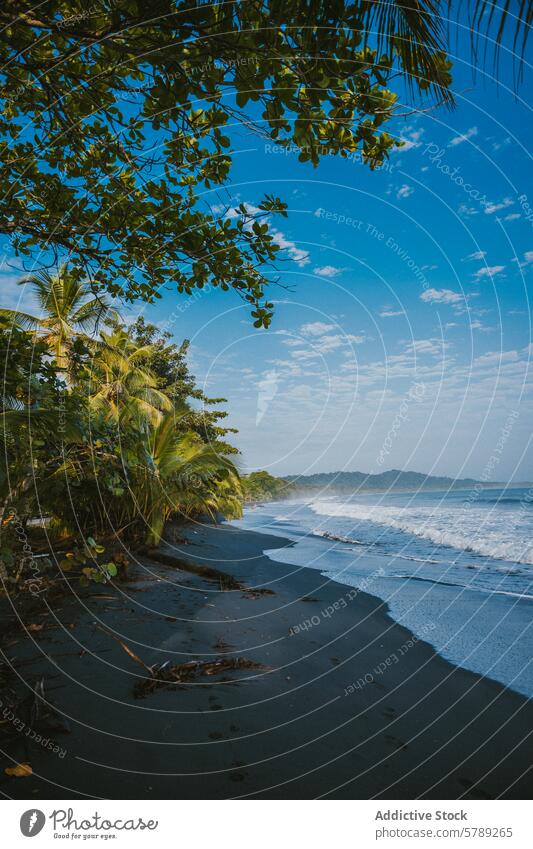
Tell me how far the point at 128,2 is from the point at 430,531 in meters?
15.8

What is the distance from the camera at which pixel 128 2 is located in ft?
7.12

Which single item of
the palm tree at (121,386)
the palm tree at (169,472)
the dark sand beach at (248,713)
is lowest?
the dark sand beach at (248,713)

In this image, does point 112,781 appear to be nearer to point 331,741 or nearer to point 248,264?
point 331,741

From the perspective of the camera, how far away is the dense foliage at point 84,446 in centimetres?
347

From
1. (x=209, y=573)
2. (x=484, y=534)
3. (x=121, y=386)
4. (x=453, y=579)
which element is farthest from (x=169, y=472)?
(x=484, y=534)

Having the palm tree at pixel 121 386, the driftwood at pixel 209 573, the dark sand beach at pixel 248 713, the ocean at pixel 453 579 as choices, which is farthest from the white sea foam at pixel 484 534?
the palm tree at pixel 121 386

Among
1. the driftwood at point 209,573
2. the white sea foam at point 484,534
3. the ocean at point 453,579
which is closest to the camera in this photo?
the ocean at point 453,579

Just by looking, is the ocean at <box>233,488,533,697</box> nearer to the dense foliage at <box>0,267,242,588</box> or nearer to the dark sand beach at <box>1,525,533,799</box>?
the dark sand beach at <box>1,525,533,799</box>

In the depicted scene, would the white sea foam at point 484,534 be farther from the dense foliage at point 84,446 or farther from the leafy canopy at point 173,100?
the leafy canopy at point 173,100

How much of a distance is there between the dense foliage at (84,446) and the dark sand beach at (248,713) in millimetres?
1030

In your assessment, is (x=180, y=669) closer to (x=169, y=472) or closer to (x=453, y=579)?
(x=169, y=472)

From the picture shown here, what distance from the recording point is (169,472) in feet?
27.9

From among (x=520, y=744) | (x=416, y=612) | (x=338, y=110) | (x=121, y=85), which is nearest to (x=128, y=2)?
(x=121, y=85)

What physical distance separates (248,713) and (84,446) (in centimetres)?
411
